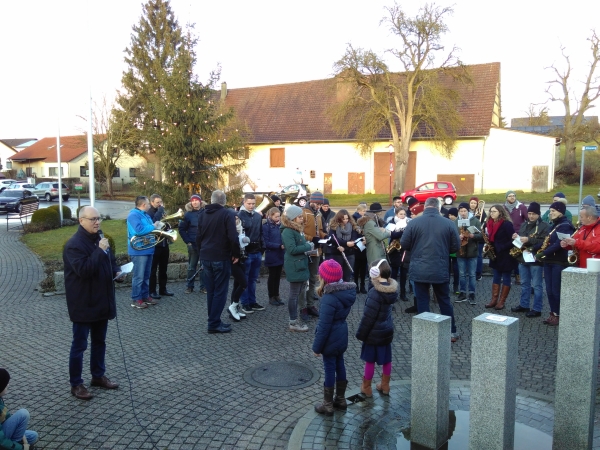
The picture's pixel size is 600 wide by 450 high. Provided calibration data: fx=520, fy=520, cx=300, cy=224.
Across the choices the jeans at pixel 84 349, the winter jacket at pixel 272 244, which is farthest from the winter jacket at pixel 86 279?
the winter jacket at pixel 272 244

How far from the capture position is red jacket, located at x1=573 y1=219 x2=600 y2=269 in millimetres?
7129

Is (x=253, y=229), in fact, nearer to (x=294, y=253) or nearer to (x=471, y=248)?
(x=294, y=253)

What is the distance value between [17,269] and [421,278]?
34.6 feet

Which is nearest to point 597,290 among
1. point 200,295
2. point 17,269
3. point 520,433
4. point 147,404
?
point 520,433

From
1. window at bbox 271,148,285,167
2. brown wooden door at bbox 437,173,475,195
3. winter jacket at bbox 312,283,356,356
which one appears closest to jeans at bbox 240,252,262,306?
winter jacket at bbox 312,283,356,356

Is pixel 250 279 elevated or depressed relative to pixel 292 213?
depressed

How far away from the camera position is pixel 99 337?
568 centimetres

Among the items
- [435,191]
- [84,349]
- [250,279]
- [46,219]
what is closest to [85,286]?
[84,349]

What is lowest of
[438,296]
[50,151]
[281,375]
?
[281,375]

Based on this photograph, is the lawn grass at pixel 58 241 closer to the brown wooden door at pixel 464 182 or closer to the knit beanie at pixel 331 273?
the knit beanie at pixel 331 273

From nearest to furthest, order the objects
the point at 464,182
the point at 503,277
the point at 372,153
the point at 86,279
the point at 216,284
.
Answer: the point at 86,279
the point at 216,284
the point at 503,277
the point at 464,182
the point at 372,153

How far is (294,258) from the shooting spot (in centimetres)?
778

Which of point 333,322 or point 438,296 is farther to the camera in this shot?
point 438,296

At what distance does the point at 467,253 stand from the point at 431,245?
9.08ft
